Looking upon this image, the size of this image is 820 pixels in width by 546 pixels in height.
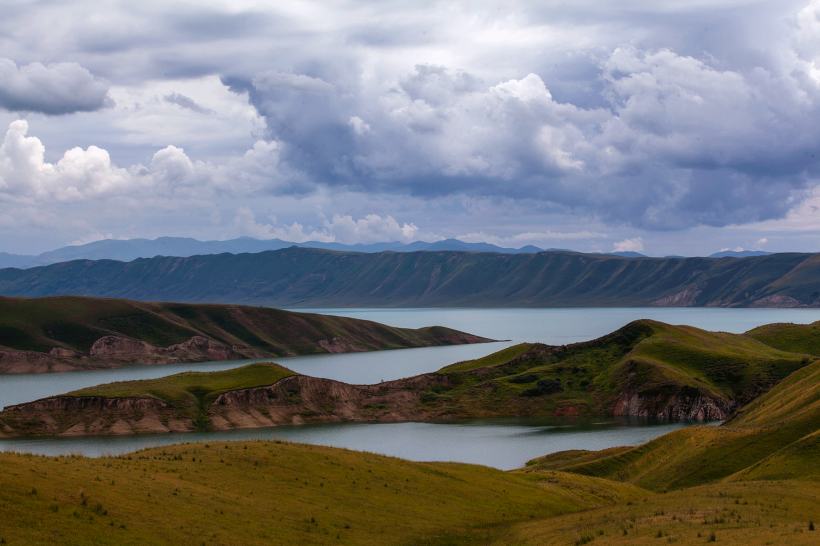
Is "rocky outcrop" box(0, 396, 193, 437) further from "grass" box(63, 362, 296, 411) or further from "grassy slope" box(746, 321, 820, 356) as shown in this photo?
"grassy slope" box(746, 321, 820, 356)

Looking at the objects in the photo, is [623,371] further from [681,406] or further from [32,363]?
[32,363]

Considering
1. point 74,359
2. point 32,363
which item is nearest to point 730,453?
point 32,363

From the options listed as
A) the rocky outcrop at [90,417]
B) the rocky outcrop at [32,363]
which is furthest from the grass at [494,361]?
the rocky outcrop at [32,363]

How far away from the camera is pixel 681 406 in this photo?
103 metres

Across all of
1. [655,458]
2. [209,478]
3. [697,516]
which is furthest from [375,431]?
[697,516]

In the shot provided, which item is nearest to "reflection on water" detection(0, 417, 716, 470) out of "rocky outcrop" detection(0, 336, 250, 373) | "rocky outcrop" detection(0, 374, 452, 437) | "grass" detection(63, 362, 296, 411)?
"rocky outcrop" detection(0, 374, 452, 437)

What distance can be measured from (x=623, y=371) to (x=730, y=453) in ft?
237

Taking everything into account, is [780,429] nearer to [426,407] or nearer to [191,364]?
[426,407]

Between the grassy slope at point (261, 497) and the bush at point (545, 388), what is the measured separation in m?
75.8

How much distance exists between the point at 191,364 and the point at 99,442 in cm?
11738

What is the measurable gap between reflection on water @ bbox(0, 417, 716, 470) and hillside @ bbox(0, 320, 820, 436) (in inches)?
183

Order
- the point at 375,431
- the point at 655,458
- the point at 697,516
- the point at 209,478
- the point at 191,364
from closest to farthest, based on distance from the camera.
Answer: the point at 697,516 < the point at 209,478 < the point at 655,458 < the point at 375,431 < the point at 191,364

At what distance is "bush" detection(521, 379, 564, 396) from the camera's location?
4678 inches

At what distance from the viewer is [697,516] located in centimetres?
2441
